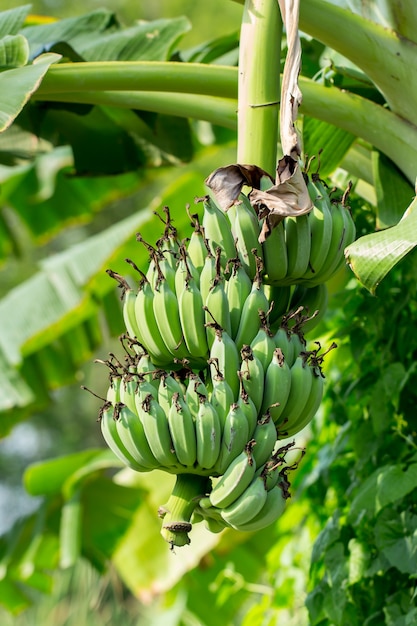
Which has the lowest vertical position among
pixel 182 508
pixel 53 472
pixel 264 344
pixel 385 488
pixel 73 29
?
pixel 53 472

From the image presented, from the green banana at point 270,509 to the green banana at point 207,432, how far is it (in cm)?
10

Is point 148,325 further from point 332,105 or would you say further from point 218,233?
point 332,105

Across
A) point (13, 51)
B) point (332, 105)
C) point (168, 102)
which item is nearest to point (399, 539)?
point (332, 105)

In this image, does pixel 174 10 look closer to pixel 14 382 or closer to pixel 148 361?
pixel 14 382

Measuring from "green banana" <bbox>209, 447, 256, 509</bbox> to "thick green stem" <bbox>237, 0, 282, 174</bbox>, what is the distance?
47 cm

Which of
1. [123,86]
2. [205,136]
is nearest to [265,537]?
[205,136]

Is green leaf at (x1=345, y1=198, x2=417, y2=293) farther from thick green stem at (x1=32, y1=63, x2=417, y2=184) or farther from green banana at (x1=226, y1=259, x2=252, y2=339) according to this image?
thick green stem at (x1=32, y1=63, x2=417, y2=184)

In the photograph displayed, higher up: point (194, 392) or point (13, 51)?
point (13, 51)

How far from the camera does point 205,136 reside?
2.86 m

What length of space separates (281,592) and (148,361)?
4.07 feet

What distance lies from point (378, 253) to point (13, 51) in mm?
874

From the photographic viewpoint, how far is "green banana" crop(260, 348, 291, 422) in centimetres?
118

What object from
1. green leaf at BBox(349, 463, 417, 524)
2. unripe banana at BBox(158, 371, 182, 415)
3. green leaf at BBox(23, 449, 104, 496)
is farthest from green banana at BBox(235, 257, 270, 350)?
green leaf at BBox(23, 449, 104, 496)

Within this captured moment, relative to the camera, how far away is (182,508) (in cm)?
120
